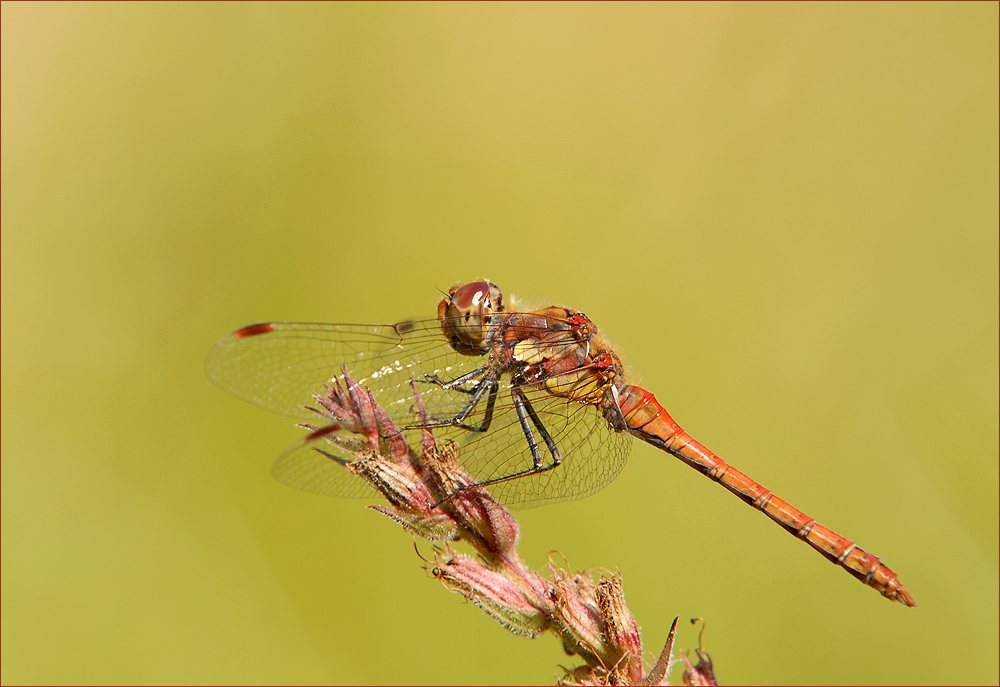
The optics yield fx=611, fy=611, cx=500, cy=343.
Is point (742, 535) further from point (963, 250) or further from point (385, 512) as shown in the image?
point (385, 512)

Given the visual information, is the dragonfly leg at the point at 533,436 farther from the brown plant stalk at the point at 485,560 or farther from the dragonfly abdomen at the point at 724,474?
the brown plant stalk at the point at 485,560

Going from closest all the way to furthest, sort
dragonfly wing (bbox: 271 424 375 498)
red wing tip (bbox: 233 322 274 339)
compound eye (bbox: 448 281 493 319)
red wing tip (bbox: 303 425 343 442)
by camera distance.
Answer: red wing tip (bbox: 303 425 343 442) < dragonfly wing (bbox: 271 424 375 498) < red wing tip (bbox: 233 322 274 339) < compound eye (bbox: 448 281 493 319)

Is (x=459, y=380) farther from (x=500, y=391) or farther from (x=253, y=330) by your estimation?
(x=253, y=330)

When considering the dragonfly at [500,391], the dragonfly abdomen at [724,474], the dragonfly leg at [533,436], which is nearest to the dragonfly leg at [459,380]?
the dragonfly at [500,391]

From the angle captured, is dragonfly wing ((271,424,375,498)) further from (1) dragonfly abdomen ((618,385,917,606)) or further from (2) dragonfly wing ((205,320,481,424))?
(1) dragonfly abdomen ((618,385,917,606))

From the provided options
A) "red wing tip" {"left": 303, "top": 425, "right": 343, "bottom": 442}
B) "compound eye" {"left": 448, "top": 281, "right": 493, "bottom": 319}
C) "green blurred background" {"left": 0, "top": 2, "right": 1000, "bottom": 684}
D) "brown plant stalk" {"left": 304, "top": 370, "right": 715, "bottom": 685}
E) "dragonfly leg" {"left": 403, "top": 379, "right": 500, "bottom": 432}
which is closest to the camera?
"brown plant stalk" {"left": 304, "top": 370, "right": 715, "bottom": 685}

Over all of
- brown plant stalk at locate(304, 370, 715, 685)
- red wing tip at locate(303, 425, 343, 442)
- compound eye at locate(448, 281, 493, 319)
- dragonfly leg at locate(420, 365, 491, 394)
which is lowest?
brown plant stalk at locate(304, 370, 715, 685)

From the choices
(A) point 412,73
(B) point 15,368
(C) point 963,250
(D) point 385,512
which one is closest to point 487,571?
(D) point 385,512

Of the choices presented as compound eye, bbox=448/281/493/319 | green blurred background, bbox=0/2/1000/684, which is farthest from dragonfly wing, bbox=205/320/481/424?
green blurred background, bbox=0/2/1000/684

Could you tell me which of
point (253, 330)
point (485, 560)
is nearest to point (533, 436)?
point (485, 560)
